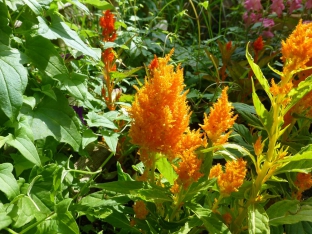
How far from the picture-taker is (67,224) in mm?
1193

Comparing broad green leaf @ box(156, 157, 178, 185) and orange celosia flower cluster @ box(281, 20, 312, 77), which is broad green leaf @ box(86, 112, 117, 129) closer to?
broad green leaf @ box(156, 157, 178, 185)

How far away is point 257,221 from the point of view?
1.19 meters

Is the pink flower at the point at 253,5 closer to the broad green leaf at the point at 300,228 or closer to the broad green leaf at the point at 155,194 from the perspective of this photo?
the broad green leaf at the point at 300,228

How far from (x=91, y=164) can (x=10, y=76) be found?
0.72 meters

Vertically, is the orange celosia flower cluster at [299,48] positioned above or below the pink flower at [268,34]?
above

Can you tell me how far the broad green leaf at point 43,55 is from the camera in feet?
4.68

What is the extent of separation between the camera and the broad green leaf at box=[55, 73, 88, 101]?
1.42 metres

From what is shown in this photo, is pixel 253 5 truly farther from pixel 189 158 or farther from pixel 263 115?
pixel 189 158

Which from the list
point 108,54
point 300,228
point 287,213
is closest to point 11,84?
point 108,54

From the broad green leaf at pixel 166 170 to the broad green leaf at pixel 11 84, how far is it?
45 centimetres

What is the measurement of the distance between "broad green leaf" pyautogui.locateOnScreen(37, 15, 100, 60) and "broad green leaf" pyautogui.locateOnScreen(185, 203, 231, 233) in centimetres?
58

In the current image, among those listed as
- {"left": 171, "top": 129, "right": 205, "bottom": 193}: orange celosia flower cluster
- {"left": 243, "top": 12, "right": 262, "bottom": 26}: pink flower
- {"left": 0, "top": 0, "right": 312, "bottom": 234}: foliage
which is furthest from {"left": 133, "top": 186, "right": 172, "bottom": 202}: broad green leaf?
{"left": 243, "top": 12, "right": 262, "bottom": 26}: pink flower

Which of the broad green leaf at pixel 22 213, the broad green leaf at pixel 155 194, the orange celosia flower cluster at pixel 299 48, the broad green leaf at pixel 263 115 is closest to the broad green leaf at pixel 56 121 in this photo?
the broad green leaf at pixel 22 213

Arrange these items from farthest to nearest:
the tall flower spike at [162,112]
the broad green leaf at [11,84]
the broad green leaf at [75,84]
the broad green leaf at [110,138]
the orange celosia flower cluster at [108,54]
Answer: the orange celosia flower cluster at [108,54] → the broad green leaf at [110,138] → the broad green leaf at [75,84] → the broad green leaf at [11,84] → the tall flower spike at [162,112]
